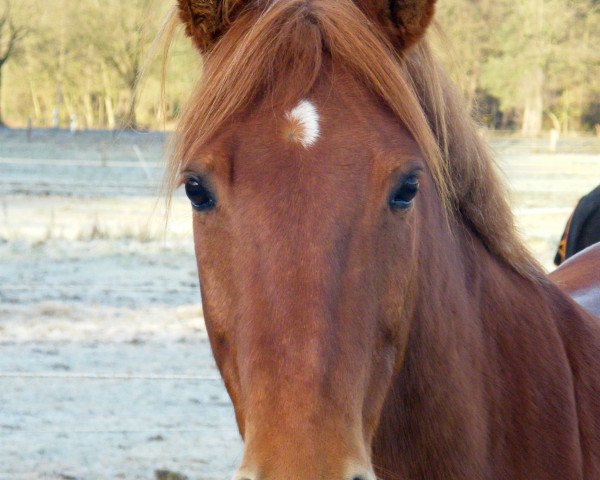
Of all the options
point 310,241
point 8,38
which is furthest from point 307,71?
point 8,38

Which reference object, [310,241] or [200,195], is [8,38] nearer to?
[200,195]

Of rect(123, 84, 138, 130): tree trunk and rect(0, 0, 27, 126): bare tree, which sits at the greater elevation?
rect(123, 84, 138, 130): tree trunk

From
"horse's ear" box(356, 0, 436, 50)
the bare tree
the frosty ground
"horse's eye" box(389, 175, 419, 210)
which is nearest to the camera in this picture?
"horse's eye" box(389, 175, 419, 210)

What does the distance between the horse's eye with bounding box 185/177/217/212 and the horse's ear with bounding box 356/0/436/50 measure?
0.54 m

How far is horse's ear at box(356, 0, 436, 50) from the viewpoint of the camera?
1.86m

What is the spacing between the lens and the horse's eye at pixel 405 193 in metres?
1.68

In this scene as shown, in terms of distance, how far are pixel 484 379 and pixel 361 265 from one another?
1.83ft

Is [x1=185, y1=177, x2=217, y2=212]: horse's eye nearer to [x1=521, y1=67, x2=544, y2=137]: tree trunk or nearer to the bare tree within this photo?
the bare tree

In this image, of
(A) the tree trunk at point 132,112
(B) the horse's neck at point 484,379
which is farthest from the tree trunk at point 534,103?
(B) the horse's neck at point 484,379

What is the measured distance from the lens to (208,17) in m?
1.92

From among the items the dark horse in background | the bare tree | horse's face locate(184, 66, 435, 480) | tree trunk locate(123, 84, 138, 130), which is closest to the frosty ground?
tree trunk locate(123, 84, 138, 130)

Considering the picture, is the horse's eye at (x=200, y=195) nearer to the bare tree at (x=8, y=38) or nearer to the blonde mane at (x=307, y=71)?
the blonde mane at (x=307, y=71)

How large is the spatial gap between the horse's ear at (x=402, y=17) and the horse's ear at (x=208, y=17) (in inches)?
11.2

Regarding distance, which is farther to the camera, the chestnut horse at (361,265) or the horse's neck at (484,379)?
the horse's neck at (484,379)
